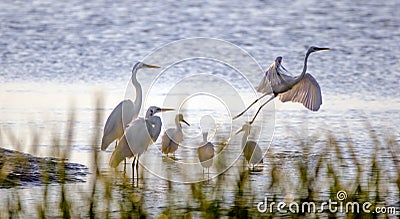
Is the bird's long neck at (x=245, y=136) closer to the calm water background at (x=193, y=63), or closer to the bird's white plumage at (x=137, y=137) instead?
the calm water background at (x=193, y=63)

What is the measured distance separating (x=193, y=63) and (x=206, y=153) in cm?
462

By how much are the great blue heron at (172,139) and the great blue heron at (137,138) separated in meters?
0.21

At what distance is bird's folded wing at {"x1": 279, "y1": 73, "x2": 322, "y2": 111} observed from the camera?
8.72m

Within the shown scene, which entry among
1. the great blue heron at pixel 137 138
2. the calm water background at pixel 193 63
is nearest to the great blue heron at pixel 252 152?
the calm water background at pixel 193 63

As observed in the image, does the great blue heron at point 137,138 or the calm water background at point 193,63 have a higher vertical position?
the calm water background at point 193,63

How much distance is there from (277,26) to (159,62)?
540 cm

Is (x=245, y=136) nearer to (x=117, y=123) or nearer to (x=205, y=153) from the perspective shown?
(x=205, y=153)

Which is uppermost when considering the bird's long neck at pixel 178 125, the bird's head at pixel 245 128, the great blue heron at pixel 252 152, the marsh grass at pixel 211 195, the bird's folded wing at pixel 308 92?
the bird's folded wing at pixel 308 92

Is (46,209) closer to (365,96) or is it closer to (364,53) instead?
(365,96)

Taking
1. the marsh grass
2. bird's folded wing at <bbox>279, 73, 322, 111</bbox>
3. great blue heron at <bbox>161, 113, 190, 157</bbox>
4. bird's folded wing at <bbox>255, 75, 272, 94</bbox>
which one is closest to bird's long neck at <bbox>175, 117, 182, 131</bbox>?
great blue heron at <bbox>161, 113, 190, 157</bbox>

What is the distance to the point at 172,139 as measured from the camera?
783 cm

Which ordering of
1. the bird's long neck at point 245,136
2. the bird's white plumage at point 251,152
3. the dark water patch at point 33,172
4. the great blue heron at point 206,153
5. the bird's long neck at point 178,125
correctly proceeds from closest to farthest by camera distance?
the dark water patch at point 33,172
the great blue heron at point 206,153
the bird's white plumage at point 251,152
the bird's long neck at point 245,136
the bird's long neck at point 178,125

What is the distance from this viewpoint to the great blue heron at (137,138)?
7445 millimetres

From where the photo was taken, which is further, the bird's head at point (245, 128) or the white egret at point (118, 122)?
the bird's head at point (245, 128)
